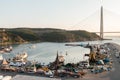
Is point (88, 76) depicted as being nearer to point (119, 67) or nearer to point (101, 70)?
point (101, 70)

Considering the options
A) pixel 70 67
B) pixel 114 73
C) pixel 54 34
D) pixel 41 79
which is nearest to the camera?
pixel 41 79

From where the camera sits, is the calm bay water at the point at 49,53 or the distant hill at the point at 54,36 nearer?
the calm bay water at the point at 49,53

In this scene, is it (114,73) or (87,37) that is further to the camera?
(87,37)

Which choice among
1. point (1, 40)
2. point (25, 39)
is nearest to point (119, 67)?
point (1, 40)

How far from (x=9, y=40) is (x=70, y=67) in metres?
62.9

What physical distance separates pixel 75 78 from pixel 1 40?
63657mm

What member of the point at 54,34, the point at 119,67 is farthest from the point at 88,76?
the point at 54,34

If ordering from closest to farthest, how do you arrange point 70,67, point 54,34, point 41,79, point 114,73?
point 41,79, point 114,73, point 70,67, point 54,34

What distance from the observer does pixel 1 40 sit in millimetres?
80250

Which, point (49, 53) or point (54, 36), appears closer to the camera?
point (49, 53)

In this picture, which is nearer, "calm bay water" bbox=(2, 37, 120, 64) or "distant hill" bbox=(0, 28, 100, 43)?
"calm bay water" bbox=(2, 37, 120, 64)

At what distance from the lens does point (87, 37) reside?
106938 millimetres

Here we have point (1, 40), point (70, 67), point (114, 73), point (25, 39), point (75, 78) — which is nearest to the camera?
point (75, 78)

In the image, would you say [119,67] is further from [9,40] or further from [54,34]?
[54,34]
